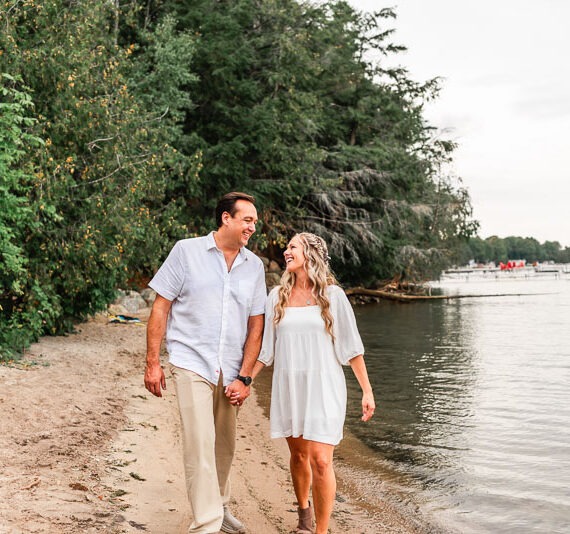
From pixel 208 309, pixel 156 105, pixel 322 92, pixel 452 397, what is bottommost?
pixel 452 397

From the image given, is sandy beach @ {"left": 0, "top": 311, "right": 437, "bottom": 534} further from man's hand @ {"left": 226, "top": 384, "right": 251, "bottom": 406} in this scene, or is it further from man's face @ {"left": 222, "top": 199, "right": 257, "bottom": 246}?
man's face @ {"left": 222, "top": 199, "right": 257, "bottom": 246}

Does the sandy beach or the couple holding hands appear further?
the sandy beach

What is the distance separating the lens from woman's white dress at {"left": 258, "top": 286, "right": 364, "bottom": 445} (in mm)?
4730

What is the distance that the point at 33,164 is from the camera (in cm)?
1186

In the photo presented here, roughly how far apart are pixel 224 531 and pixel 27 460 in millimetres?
2023

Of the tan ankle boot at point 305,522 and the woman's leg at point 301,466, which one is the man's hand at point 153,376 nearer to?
the woman's leg at point 301,466

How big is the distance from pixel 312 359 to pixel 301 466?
827 millimetres

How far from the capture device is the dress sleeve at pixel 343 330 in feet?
15.9

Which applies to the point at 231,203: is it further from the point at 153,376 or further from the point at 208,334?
the point at 153,376

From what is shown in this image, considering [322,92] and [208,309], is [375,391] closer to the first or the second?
[208,309]

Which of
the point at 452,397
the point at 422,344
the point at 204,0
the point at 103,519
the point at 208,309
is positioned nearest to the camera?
the point at 208,309

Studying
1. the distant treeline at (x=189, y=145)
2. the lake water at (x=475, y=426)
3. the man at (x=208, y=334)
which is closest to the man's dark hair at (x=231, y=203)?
the man at (x=208, y=334)

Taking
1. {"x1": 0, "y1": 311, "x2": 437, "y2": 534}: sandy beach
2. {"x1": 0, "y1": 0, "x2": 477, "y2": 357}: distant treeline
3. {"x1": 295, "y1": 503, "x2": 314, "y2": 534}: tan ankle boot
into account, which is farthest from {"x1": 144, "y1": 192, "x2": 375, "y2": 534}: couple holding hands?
{"x1": 0, "y1": 0, "x2": 477, "y2": 357}: distant treeline

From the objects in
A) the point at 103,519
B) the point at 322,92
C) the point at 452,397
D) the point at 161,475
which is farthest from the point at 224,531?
the point at 322,92
